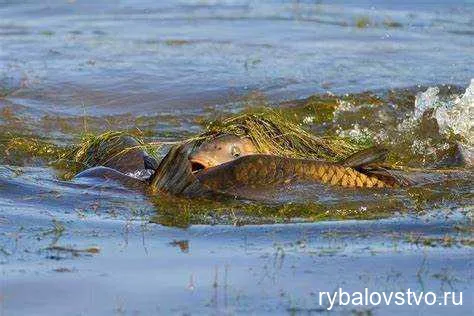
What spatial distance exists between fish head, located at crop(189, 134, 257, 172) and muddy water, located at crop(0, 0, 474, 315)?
1.35 ft

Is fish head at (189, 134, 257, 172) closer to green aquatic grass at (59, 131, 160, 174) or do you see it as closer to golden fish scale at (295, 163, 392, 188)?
golden fish scale at (295, 163, 392, 188)

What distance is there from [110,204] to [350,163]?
153 centimetres

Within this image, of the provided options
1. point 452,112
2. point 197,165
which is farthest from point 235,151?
point 452,112

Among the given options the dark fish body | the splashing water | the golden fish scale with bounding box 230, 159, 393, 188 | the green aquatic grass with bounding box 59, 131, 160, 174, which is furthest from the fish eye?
the splashing water

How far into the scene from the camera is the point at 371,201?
23.9 feet

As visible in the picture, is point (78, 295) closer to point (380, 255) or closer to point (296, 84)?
point (380, 255)

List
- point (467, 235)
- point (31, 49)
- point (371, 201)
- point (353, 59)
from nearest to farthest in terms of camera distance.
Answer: point (467, 235) < point (371, 201) < point (353, 59) < point (31, 49)

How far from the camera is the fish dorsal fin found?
7.19 metres

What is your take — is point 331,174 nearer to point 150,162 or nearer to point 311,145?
point 311,145

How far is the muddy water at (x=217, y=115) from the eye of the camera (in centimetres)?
551

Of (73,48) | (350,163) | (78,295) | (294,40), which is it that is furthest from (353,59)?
(78,295)

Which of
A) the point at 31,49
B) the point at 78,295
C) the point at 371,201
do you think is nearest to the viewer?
the point at 78,295

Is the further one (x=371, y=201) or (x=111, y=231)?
(x=371, y=201)

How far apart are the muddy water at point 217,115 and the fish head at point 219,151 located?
0.41 meters
